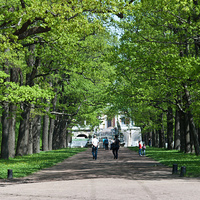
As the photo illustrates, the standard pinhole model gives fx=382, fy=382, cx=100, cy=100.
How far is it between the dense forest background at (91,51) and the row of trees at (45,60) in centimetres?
4

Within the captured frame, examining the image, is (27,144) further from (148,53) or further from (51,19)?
(51,19)

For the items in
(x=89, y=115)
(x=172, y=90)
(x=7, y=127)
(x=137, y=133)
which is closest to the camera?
(x=7, y=127)

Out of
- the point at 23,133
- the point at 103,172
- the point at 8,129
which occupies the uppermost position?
the point at 8,129

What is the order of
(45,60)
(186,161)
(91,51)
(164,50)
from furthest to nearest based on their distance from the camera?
(91,51) < (45,60) < (186,161) < (164,50)

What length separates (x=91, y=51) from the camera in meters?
26.3

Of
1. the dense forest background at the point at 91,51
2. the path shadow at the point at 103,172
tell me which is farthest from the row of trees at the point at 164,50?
the path shadow at the point at 103,172

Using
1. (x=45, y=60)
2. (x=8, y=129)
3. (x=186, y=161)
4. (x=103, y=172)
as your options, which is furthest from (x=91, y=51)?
(x=103, y=172)

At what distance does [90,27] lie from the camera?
46.9ft

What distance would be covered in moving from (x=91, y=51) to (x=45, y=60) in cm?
336

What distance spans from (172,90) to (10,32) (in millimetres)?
16086

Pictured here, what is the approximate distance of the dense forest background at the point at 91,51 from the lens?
13.5 metres

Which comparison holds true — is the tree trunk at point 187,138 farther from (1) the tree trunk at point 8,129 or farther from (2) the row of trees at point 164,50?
(1) the tree trunk at point 8,129

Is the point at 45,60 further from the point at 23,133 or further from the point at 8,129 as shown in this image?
the point at 23,133

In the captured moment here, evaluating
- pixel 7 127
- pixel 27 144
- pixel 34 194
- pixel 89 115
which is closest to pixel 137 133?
pixel 89 115
